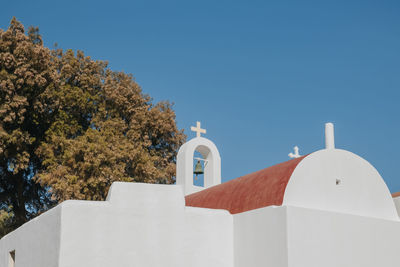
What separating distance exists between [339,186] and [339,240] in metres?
1.15

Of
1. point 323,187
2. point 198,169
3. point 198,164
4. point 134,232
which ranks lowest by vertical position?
point 134,232

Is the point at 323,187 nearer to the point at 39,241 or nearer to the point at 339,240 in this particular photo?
the point at 339,240

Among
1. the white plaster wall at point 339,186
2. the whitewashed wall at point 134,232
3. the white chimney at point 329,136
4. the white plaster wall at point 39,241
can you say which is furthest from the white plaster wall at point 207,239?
the white chimney at point 329,136

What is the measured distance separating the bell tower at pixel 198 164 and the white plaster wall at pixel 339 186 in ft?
17.6

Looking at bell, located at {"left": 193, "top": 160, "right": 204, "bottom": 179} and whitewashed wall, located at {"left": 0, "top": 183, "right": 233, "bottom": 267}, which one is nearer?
whitewashed wall, located at {"left": 0, "top": 183, "right": 233, "bottom": 267}

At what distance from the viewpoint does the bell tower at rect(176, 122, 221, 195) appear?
1412cm

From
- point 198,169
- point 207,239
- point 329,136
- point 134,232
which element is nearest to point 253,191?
point 207,239

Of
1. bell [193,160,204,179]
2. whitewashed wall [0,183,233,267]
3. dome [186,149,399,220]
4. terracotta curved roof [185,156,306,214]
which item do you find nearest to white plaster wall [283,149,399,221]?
dome [186,149,399,220]

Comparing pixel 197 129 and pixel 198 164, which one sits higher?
pixel 197 129

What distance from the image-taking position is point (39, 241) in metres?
9.41

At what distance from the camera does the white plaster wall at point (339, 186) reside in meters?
8.98

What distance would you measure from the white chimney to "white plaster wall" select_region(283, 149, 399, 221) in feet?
2.12

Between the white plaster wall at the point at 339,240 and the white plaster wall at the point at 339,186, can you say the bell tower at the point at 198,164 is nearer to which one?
the white plaster wall at the point at 339,186

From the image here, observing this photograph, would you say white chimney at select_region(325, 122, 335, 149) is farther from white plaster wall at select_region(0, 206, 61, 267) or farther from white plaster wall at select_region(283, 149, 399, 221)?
white plaster wall at select_region(0, 206, 61, 267)
